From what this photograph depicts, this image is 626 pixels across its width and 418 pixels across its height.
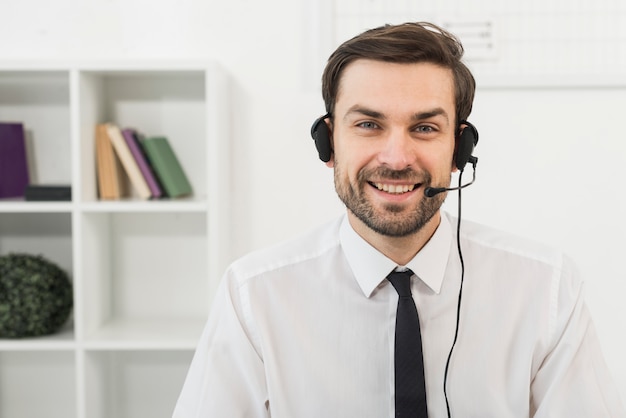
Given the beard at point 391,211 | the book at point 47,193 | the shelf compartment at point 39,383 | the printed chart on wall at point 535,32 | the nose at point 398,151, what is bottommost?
the shelf compartment at point 39,383

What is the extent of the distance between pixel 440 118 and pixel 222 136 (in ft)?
3.23

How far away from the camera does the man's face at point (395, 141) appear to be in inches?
52.6

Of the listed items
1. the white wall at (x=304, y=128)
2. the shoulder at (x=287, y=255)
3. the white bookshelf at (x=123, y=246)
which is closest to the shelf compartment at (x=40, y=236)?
the white bookshelf at (x=123, y=246)

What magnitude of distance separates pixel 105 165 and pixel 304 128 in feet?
2.00

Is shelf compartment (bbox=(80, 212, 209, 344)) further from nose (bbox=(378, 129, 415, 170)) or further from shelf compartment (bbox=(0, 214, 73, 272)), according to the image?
nose (bbox=(378, 129, 415, 170))

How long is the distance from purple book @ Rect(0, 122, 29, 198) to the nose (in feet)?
4.53

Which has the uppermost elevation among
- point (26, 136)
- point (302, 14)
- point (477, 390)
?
point (302, 14)

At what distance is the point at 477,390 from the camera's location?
137 centimetres

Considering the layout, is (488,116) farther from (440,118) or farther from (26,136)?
(26,136)

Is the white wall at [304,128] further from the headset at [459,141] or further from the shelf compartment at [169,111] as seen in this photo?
the headset at [459,141]

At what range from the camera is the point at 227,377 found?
54.9 inches

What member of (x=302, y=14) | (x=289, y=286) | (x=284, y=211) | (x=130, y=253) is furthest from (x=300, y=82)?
(x=289, y=286)

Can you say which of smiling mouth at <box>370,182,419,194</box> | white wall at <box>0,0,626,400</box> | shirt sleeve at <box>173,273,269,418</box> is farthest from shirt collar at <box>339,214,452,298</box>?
white wall at <box>0,0,626,400</box>

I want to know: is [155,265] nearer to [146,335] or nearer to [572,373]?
[146,335]
